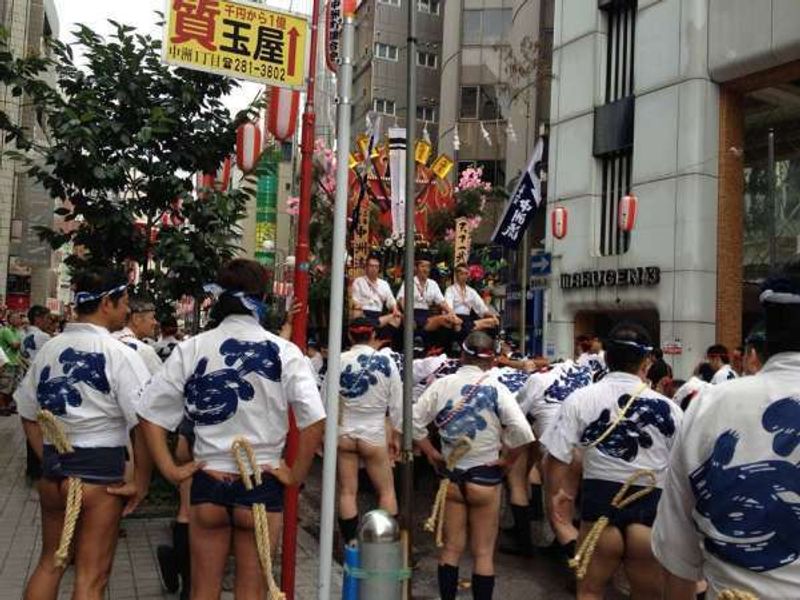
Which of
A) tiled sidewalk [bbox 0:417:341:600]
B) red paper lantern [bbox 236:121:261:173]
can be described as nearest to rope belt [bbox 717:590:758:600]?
tiled sidewalk [bbox 0:417:341:600]

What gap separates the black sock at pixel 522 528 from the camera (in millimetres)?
7578

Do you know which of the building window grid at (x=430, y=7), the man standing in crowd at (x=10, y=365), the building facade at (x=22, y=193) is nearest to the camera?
the man standing in crowd at (x=10, y=365)

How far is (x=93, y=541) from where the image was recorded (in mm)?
4055

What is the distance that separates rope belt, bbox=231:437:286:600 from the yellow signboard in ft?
6.31

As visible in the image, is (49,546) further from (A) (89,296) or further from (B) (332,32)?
(B) (332,32)

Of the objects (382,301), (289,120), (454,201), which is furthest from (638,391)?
(454,201)

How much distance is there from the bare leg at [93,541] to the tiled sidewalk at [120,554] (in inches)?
64.3

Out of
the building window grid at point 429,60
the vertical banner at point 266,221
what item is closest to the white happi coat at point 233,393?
the vertical banner at point 266,221

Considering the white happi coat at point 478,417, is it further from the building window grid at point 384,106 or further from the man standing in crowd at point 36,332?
the building window grid at point 384,106

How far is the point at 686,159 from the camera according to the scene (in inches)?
789

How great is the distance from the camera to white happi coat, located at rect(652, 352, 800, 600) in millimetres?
2182

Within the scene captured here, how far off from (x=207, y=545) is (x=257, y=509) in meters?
0.34

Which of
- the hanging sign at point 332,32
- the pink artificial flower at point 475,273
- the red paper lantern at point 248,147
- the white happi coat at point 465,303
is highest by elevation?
the hanging sign at point 332,32

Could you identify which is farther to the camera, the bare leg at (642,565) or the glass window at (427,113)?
the glass window at (427,113)
